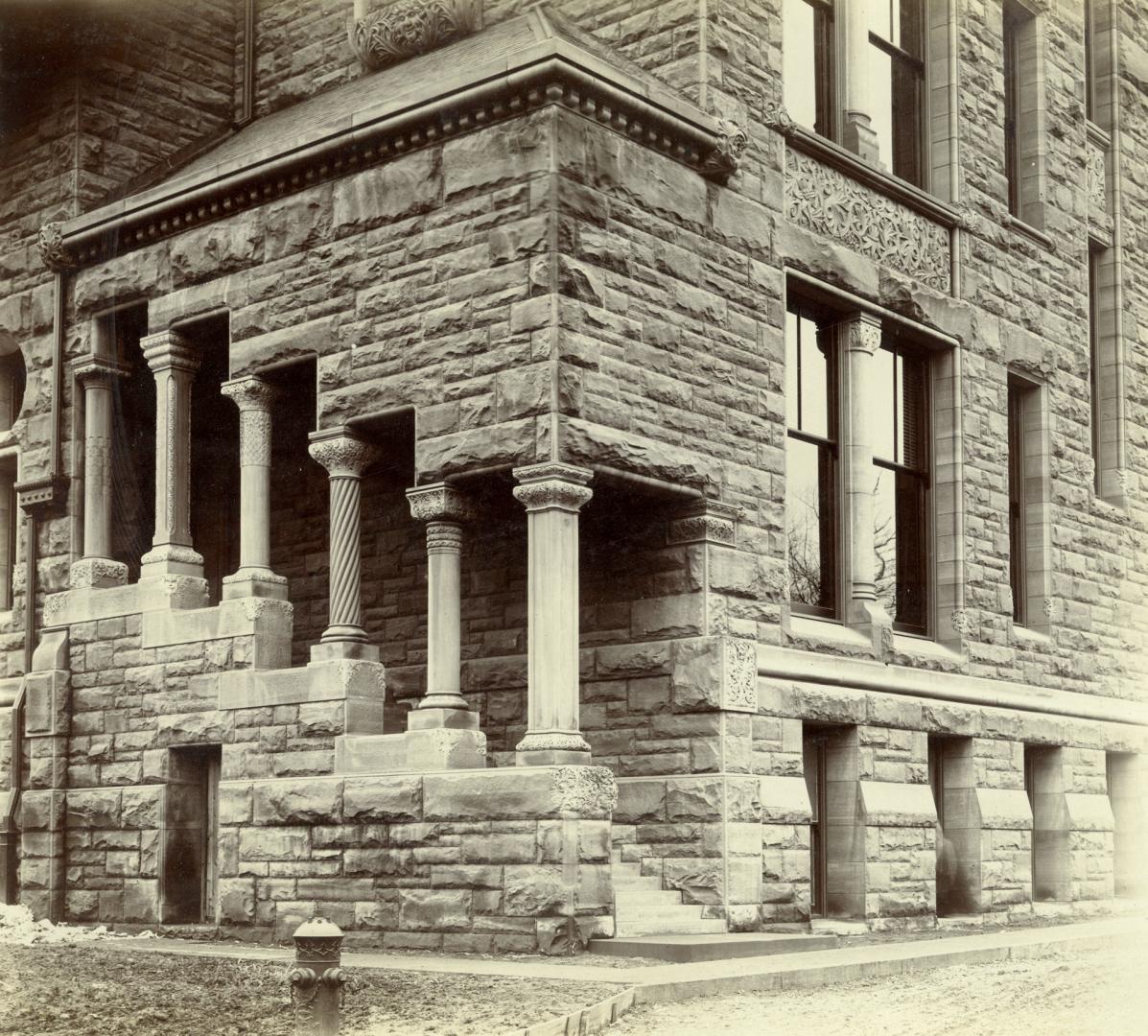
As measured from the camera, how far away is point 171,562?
63.1ft

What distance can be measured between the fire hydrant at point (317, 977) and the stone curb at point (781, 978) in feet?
3.31

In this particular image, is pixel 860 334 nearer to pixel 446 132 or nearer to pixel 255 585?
pixel 446 132

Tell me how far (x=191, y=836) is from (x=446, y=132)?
7.43m

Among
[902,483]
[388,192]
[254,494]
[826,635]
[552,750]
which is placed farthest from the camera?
[902,483]

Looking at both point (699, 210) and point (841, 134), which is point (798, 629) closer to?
point (699, 210)

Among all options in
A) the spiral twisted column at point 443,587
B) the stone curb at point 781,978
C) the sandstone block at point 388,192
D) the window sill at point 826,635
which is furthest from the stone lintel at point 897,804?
the sandstone block at point 388,192

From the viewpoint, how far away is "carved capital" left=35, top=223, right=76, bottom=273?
2059 cm

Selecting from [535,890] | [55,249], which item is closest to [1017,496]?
[535,890]

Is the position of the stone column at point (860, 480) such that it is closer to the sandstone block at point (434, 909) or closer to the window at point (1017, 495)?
the window at point (1017, 495)

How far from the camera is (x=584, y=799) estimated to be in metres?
15.3

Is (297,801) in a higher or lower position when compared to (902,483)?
lower

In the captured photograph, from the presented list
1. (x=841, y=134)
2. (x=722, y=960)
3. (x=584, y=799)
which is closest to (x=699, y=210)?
(x=841, y=134)

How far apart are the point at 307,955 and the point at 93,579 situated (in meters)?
10.6

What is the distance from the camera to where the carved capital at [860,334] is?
2033 centimetres
